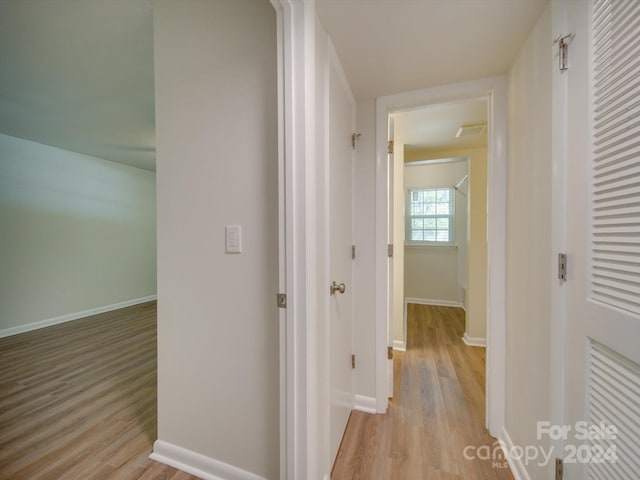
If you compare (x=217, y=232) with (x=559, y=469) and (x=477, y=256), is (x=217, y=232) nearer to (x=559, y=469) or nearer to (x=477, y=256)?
(x=559, y=469)

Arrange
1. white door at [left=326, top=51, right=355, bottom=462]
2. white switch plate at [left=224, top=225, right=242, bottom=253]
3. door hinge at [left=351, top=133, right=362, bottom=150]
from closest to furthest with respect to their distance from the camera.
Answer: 1. white switch plate at [left=224, top=225, right=242, bottom=253]
2. white door at [left=326, top=51, right=355, bottom=462]
3. door hinge at [left=351, top=133, right=362, bottom=150]

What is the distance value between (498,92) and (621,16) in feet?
3.04

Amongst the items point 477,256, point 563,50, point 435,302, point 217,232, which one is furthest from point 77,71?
point 435,302

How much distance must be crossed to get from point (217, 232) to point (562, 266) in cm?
144

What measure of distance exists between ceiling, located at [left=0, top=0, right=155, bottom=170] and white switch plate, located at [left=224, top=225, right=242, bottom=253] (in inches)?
55.8

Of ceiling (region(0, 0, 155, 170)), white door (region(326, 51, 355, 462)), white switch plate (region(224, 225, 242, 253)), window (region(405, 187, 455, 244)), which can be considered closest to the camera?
white switch plate (region(224, 225, 242, 253))

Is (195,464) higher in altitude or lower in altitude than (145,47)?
lower

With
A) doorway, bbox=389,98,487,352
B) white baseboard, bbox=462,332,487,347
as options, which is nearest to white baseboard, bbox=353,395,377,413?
doorway, bbox=389,98,487,352

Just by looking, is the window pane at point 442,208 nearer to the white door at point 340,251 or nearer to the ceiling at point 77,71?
the white door at point 340,251

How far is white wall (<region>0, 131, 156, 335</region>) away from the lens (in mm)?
3348

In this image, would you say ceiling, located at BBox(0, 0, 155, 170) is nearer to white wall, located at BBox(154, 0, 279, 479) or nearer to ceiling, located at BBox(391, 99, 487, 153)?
white wall, located at BBox(154, 0, 279, 479)

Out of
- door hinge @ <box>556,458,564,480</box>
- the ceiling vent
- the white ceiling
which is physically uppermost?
the ceiling vent

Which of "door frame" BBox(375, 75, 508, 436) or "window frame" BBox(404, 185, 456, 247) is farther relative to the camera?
"window frame" BBox(404, 185, 456, 247)

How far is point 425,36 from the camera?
1.25 metres
